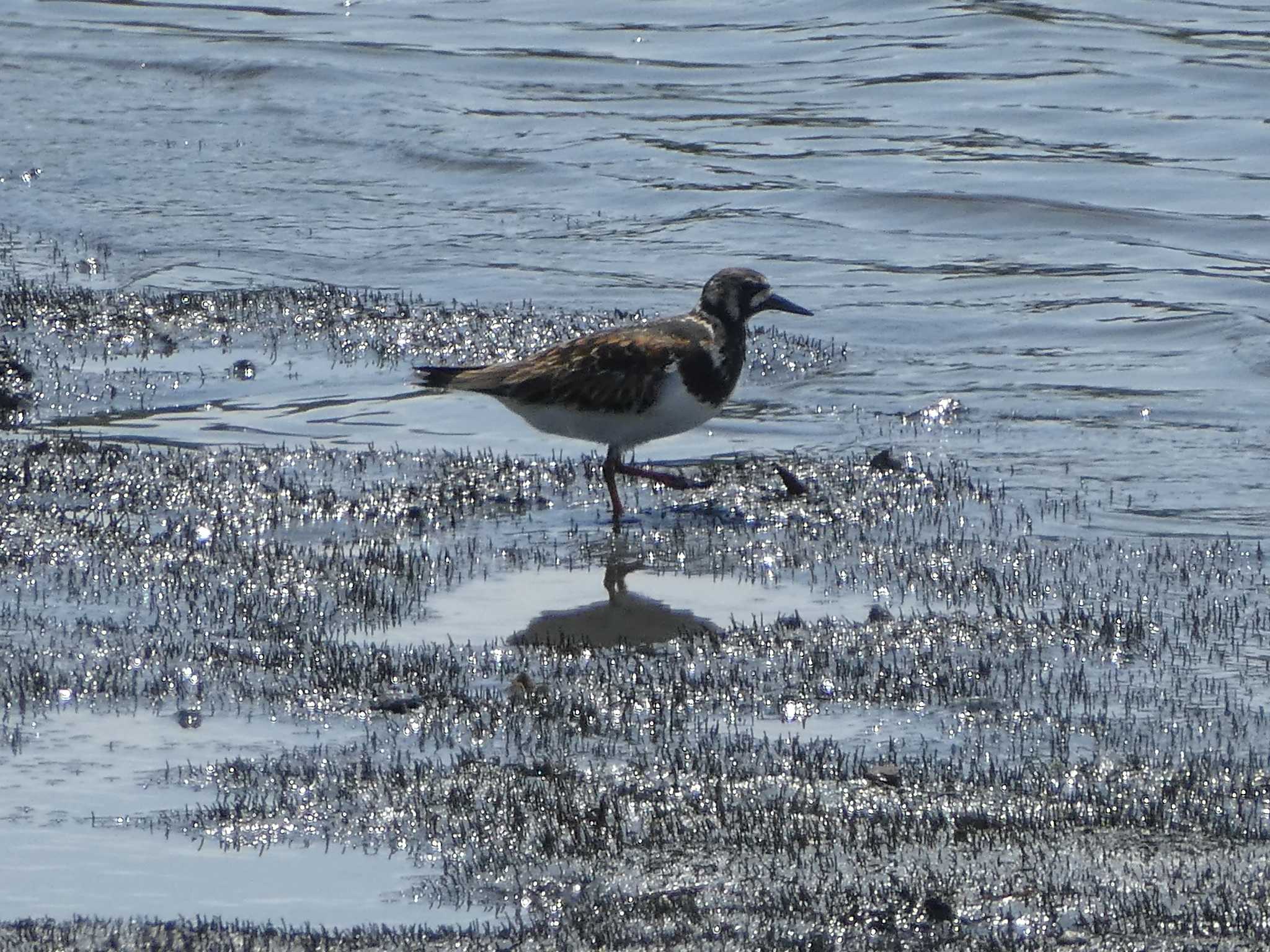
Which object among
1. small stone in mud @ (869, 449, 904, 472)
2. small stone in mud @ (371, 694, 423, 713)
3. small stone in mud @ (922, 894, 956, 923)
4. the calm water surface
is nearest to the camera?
small stone in mud @ (922, 894, 956, 923)

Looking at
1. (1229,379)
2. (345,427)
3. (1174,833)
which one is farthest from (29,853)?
(1229,379)

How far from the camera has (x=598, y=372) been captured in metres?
11.9

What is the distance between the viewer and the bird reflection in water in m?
9.63

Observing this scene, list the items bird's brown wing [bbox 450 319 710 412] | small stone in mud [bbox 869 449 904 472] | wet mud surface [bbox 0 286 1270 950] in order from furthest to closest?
small stone in mud [bbox 869 449 904 472], bird's brown wing [bbox 450 319 710 412], wet mud surface [bbox 0 286 1270 950]

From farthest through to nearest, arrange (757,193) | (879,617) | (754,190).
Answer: (754,190)
(757,193)
(879,617)

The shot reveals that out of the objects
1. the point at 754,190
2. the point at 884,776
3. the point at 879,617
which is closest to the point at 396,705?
the point at 884,776

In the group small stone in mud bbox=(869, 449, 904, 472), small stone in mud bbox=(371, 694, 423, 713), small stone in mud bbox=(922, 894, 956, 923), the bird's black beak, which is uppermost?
the bird's black beak

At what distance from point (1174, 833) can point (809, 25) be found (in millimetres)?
26832

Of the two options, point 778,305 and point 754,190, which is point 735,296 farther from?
point 754,190

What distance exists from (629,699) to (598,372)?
12.0ft

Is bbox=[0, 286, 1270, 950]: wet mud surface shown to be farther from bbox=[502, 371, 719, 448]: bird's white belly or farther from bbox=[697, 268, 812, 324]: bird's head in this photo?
bbox=[697, 268, 812, 324]: bird's head

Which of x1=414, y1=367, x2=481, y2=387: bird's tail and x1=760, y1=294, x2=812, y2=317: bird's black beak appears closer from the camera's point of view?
x1=414, y1=367, x2=481, y2=387: bird's tail

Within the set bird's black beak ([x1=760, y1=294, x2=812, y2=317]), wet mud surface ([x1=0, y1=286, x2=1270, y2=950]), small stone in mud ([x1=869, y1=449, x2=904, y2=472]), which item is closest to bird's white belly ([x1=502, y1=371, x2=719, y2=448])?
wet mud surface ([x1=0, y1=286, x2=1270, y2=950])

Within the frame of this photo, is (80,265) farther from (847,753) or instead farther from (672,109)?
(847,753)
